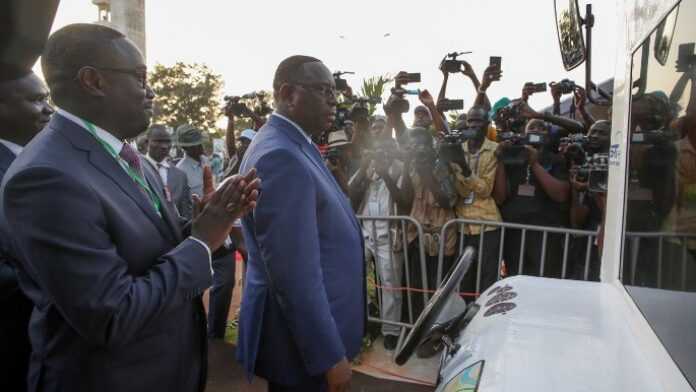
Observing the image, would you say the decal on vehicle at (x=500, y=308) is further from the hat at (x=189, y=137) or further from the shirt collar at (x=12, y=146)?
the hat at (x=189, y=137)

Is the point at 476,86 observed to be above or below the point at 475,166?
above

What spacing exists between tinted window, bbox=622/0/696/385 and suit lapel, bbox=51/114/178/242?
4.56ft

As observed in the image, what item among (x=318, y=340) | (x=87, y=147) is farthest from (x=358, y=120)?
(x=87, y=147)

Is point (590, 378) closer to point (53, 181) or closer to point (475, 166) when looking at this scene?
point (53, 181)

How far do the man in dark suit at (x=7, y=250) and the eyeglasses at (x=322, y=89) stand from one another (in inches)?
39.0

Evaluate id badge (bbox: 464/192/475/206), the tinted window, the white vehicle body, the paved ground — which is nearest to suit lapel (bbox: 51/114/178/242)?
the white vehicle body

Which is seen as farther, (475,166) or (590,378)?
(475,166)

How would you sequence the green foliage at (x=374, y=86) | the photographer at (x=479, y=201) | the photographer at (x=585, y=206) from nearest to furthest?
the photographer at (x=585, y=206)
the photographer at (x=479, y=201)
the green foliage at (x=374, y=86)

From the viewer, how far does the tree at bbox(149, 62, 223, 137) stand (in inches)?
1548

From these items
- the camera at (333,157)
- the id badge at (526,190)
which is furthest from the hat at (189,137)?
the id badge at (526,190)

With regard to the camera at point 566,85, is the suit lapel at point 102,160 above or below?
below

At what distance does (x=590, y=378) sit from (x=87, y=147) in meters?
1.45

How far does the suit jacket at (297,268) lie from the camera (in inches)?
69.4

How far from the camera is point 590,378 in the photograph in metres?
1.21
